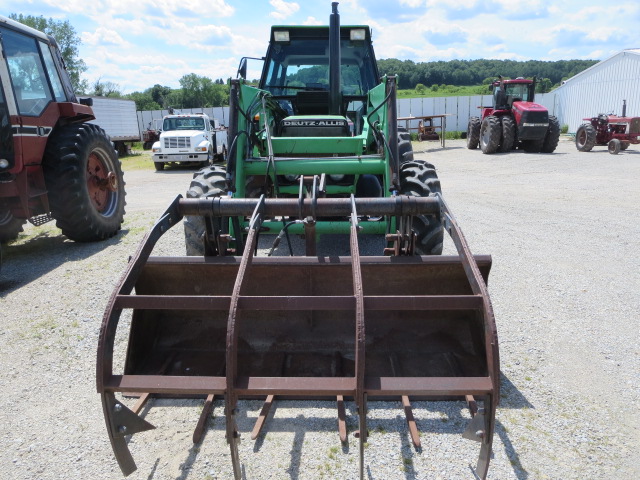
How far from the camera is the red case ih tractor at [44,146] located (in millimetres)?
5402

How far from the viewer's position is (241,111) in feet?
15.1

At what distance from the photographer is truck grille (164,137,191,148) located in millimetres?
16266

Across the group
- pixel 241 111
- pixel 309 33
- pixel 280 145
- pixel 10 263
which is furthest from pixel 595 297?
pixel 10 263

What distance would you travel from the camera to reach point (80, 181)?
601cm

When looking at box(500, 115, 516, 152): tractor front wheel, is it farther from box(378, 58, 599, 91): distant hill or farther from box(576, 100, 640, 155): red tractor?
box(378, 58, 599, 91): distant hill

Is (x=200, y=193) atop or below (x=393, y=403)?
atop

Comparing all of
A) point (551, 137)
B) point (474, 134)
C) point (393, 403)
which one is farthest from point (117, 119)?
point (393, 403)

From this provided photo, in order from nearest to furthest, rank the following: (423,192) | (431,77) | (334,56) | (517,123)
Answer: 1. (423,192)
2. (334,56)
3. (517,123)
4. (431,77)

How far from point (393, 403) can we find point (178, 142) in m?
15.0

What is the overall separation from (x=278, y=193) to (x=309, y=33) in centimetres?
240

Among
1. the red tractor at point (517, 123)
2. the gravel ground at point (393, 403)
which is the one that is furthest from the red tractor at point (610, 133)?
the gravel ground at point (393, 403)

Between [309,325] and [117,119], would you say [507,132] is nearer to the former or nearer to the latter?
[309,325]

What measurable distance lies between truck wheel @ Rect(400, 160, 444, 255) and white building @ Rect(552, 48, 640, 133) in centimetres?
2496

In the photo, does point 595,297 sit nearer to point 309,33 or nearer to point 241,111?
point 241,111
